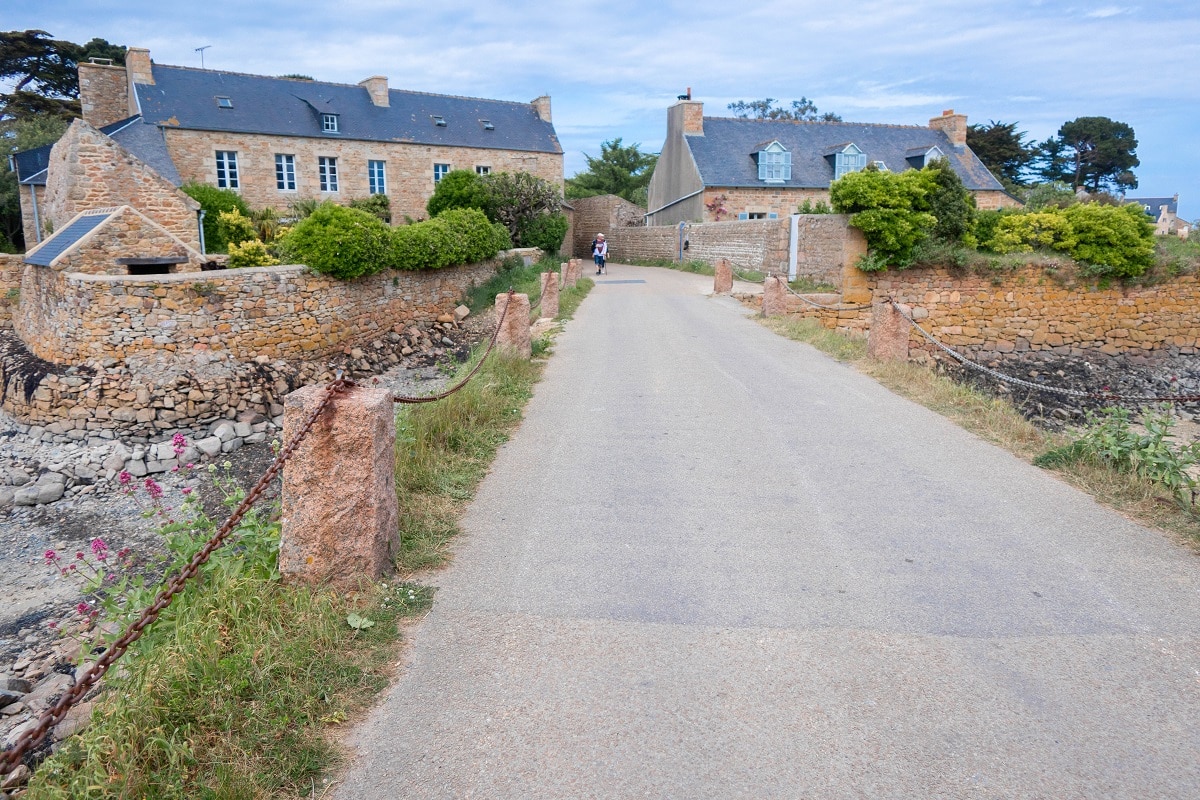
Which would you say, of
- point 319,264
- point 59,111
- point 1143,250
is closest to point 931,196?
point 1143,250

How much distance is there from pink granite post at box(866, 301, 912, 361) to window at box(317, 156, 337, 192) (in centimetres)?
2940

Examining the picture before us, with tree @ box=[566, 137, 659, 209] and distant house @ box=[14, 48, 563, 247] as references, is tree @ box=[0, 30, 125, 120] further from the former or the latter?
tree @ box=[566, 137, 659, 209]

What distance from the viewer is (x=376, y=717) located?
128 inches

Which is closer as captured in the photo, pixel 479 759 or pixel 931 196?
pixel 479 759

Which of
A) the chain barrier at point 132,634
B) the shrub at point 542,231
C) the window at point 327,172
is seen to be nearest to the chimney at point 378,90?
the window at point 327,172

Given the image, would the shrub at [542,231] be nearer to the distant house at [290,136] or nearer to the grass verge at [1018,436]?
the distant house at [290,136]

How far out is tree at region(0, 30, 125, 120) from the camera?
128 ft

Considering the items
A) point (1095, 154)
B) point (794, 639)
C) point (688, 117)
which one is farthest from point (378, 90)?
point (1095, 154)

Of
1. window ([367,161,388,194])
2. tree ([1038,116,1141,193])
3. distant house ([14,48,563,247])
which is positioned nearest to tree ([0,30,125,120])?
distant house ([14,48,563,247])

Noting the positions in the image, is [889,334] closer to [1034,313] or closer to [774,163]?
[1034,313]

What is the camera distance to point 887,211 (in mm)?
17844

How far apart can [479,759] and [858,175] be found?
17.9 meters

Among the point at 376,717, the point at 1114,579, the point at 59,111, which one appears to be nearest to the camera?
the point at 376,717

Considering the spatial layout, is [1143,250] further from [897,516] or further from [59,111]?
[59,111]
